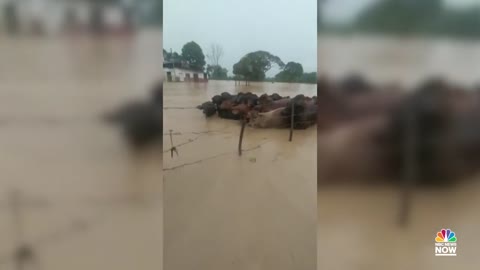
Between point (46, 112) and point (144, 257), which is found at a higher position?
point (46, 112)

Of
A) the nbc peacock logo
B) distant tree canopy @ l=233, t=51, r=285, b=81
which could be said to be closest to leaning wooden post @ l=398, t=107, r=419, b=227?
the nbc peacock logo

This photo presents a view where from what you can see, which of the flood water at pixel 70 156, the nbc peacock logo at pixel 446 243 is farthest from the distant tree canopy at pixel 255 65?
the nbc peacock logo at pixel 446 243

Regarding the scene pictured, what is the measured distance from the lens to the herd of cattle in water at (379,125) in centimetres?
136

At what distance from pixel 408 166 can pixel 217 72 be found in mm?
807

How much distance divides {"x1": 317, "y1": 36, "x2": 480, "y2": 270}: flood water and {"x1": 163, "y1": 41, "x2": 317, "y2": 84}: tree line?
4.5 inches

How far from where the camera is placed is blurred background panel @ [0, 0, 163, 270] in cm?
139

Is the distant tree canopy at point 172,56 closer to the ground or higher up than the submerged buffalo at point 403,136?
higher up

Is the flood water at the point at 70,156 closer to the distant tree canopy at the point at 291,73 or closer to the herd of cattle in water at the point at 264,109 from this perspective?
the herd of cattle in water at the point at 264,109

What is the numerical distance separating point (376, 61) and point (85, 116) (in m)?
1.12

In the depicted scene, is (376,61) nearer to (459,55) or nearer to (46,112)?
(459,55)

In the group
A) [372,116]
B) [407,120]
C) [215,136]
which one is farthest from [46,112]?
[407,120]

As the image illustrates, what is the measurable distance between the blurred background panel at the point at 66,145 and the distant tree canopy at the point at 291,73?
56cm

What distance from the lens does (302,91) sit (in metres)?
1.35

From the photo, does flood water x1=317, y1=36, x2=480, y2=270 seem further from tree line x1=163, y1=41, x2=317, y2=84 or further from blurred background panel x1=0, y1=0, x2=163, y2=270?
blurred background panel x1=0, y1=0, x2=163, y2=270
